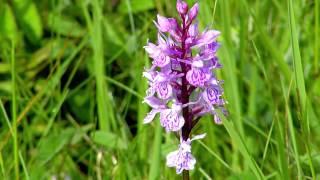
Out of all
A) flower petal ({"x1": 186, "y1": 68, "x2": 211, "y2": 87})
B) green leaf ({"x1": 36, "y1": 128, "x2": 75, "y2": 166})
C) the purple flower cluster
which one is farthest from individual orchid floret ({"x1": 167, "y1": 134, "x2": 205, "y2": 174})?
green leaf ({"x1": 36, "y1": 128, "x2": 75, "y2": 166})

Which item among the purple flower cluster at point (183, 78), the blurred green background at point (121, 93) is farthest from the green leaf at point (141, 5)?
the purple flower cluster at point (183, 78)

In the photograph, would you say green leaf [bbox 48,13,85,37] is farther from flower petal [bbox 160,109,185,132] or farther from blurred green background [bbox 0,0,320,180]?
flower petal [bbox 160,109,185,132]

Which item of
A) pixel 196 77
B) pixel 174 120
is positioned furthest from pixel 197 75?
pixel 174 120

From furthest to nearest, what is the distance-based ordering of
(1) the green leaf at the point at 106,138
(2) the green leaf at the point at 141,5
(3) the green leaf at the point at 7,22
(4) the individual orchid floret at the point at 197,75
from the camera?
1. (2) the green leaf at the point at 141,5
2. (3) the green leaf at the point at 7,22
3. (1) the green leaf at the point at 106,138
4. (4) the individual orchid floret at the point at 197,75

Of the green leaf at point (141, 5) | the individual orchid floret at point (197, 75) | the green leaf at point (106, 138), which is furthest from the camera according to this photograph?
the green leaf at point (141, 5)

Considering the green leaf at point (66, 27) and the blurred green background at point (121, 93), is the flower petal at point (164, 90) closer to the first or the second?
the blurred green background at point (121, 93)

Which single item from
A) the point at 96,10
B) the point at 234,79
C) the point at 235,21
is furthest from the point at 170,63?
the point at 235,21

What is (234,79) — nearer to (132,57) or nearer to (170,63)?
(132,57)
